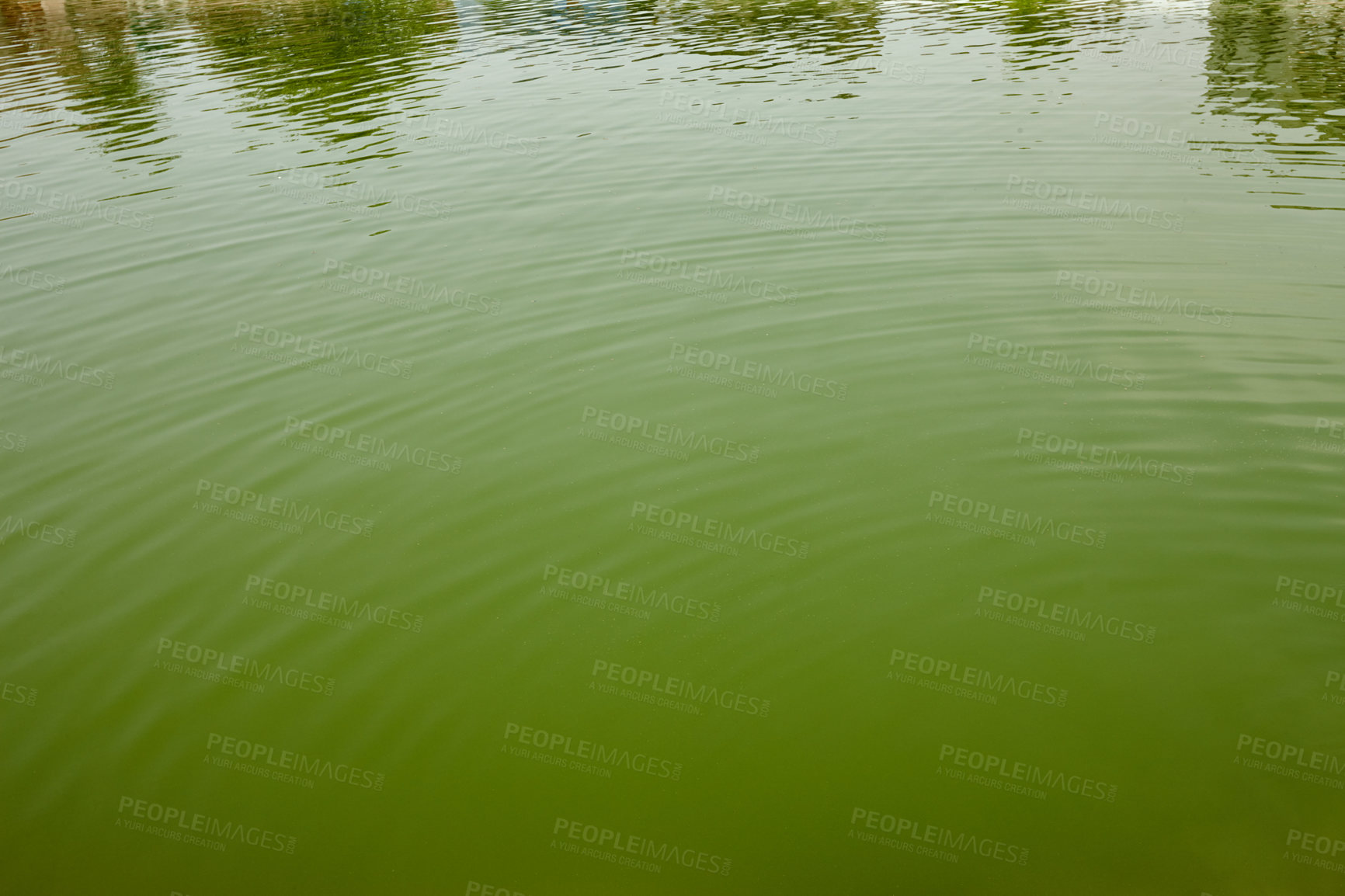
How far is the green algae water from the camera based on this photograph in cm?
429

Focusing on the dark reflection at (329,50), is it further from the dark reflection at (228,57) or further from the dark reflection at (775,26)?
the dark reflection at (775,26)

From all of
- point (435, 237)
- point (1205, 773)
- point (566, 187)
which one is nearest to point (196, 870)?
point (1205, 773)

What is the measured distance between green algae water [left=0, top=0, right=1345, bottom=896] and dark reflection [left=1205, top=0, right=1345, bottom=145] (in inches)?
12.8

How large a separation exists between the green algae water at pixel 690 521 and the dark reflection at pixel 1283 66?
325 mm

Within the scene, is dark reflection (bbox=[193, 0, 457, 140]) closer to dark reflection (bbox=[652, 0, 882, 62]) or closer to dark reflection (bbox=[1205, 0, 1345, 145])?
dark reflection (bbox=[652, 0, 882, 62])

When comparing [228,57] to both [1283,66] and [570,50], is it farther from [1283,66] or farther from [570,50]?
[1283,66]

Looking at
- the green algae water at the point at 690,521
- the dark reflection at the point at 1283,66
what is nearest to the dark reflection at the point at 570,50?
the dark reflection at the point at 1283,66

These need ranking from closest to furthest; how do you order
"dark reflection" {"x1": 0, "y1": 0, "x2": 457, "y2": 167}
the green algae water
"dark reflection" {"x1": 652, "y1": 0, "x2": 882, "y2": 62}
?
the green algae water, "dark reflection" {"x1": 0, "y1": 0, "x2": 457, "y2": 167}, "dark reflection" {"x1": 652, "y1": 0, "x2": 882, "y2": 62}

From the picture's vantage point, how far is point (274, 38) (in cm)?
2330

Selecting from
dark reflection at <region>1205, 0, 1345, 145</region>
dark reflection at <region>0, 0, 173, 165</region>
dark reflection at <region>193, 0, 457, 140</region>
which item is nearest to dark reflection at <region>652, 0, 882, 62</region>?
dark reflection at <region>193, 0, 457, 140</region>

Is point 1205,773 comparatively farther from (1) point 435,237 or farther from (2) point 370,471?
(1) point 435,237

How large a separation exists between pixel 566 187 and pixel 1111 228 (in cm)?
615

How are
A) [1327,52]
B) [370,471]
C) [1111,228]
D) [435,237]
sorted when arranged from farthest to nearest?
1. [1327,52]
2. [435,237]
3. [1111,228]
4. [370,471]

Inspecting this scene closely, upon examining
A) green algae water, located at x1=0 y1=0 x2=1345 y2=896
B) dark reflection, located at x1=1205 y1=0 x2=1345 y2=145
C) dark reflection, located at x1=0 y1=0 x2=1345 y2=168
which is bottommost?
green algae water, located at x1=0 y1=0 x2=1345 y2=896
